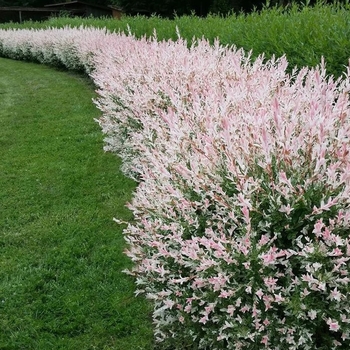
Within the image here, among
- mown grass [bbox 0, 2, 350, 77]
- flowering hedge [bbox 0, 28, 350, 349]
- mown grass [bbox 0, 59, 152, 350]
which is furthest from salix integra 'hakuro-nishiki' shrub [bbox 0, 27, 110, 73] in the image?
flowering hedge [bbox 0, 28, 350, 349]

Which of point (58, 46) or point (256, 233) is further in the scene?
point (58, 46)

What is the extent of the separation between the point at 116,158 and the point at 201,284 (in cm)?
515

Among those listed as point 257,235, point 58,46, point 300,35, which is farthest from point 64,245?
point 58,46

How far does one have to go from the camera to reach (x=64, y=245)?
478 centimetres

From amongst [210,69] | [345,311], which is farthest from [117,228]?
[345,311]

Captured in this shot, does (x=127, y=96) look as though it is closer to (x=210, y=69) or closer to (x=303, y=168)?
(x=210, y=69)

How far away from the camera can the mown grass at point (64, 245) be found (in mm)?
3605

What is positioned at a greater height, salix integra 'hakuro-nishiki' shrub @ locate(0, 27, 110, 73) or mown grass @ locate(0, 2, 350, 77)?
mown grass @ locate(0, 2, 350, 77)

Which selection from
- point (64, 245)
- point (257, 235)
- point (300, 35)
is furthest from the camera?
point (300, 35)

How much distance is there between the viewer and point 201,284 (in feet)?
7.89

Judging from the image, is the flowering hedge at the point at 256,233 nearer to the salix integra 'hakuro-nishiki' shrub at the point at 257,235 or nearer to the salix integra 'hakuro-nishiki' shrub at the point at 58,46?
the salix integra 'hakuro-nishiki' shrub at the point at 257,235

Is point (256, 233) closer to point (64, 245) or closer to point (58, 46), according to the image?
point (64, 245)

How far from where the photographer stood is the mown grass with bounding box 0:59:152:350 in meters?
3.61

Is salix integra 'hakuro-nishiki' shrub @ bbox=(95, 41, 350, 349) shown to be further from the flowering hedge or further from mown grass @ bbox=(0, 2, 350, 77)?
mown grass @ bbox=(0, 2, 350, 77)
